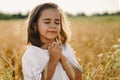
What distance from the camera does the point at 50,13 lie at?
293cm

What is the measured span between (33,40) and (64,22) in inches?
8.4

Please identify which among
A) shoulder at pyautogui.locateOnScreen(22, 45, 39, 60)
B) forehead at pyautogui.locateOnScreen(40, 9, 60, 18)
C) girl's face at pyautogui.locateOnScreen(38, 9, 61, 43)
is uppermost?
forehead at pyautogui.locateOnScreen(40, 9, 60, 18)

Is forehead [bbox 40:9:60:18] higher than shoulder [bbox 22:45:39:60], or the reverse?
forehead [bbox 40:9:60:18]

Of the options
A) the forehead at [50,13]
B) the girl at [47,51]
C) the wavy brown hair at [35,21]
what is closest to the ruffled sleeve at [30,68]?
the girl at [47,51]

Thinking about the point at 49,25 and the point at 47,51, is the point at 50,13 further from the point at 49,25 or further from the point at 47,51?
the point at 47,51

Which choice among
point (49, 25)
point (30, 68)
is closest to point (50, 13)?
point (49, 25)

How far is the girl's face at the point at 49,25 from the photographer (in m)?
2.89

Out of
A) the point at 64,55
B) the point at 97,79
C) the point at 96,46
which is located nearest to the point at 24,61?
the point at 64,55

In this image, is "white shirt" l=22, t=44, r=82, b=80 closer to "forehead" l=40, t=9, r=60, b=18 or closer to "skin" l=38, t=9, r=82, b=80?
"skin" l=38, t=9, r=82, b=80

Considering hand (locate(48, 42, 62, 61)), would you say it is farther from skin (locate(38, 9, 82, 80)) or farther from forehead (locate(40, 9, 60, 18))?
forehead (locate(40, 9, 60, 18))

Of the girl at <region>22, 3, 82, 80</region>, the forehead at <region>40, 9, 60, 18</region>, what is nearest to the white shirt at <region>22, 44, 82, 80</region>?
the girl at <region>22, 3, 82, 80</region>

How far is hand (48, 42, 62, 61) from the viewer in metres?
2.85

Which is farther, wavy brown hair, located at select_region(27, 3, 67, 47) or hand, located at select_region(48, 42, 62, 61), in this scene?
wavy brown hair, located at select_region(27, 3, 67, 47)

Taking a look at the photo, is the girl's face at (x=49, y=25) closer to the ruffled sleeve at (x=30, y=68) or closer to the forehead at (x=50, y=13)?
the forehead at (x=50, y=13)
